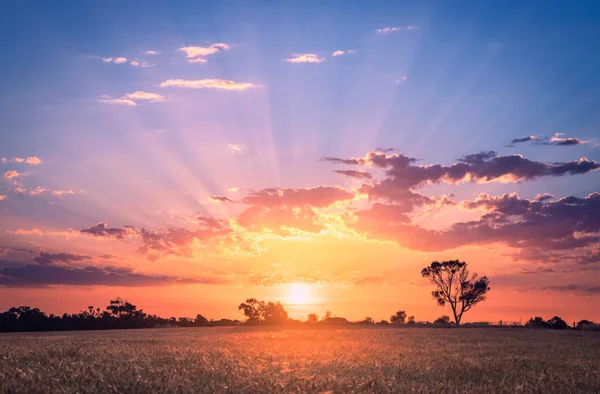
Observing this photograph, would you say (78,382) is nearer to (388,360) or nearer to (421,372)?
(421,372)

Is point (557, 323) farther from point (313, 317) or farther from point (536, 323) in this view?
point (313, 317)

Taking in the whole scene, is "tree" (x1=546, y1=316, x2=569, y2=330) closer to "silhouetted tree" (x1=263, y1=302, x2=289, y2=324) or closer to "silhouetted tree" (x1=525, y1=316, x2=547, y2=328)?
"silhouetted tree" (x1=525, y1=316, x2=547, y2=328)

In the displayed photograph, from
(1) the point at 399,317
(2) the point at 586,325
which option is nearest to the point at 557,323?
(2) the point at 586,325

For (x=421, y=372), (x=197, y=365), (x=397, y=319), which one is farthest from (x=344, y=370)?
(x=397, y=319)

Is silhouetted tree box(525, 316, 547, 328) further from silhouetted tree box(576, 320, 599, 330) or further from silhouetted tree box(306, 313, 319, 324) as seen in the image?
silhouetted tree box(306, 313, 319, 324)

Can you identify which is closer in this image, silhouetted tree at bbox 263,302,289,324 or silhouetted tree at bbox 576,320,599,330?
silhouetted tree at bbox 576,320,599,330

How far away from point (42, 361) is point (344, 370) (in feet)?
23.8

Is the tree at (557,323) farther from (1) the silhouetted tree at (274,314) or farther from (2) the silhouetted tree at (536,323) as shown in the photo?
(1) the silhouetted tree at (274,314)

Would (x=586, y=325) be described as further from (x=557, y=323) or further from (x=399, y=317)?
(x=399, y=317)

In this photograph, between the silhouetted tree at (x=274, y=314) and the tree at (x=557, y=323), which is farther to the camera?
the silhouetted tree at (x=274, y=314)

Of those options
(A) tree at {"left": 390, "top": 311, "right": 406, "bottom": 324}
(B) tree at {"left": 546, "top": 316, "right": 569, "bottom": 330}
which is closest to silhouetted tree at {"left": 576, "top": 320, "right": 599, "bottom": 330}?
(B) tree at {"left": 546, "top": 316, "right": 569, "bottom": 330}

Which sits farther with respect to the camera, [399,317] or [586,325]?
[399,317]

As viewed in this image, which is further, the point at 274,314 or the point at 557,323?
the point at 274,314

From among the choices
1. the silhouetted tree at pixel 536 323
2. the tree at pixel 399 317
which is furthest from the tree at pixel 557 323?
the tree at pixel 399 317
